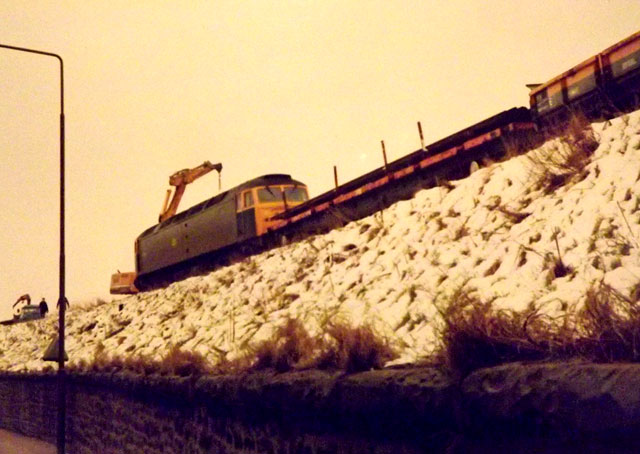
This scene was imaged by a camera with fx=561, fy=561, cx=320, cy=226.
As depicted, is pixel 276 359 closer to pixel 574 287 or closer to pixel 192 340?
pixel 574 287

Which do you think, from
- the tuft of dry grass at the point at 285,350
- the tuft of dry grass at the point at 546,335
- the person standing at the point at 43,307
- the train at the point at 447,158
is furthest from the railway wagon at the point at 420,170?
the person standing at the point at 43,307

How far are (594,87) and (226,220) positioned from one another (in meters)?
11.9

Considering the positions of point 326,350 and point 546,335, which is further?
point 326,350

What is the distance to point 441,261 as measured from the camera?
6973 millimetres

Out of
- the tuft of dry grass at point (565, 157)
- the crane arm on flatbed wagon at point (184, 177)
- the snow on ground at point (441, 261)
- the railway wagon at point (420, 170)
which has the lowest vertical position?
the snow on ground at point (441, 261)

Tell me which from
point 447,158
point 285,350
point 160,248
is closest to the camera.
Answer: point 285,350

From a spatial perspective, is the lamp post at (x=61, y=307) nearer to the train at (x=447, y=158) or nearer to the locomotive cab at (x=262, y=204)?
the train at (x=447, y=158)

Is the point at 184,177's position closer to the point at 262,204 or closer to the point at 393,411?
the point at 262,204

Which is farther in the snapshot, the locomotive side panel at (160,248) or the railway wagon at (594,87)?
the locomotive side panel at (160,248)

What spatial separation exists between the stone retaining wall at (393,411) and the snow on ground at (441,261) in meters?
0.71

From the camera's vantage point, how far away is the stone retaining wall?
2871 millimetres

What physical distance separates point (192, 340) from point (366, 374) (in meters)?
6.35

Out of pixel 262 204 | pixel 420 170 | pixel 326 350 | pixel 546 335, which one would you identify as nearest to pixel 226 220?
pixel 262 204

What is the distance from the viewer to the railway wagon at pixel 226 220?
17672mm
